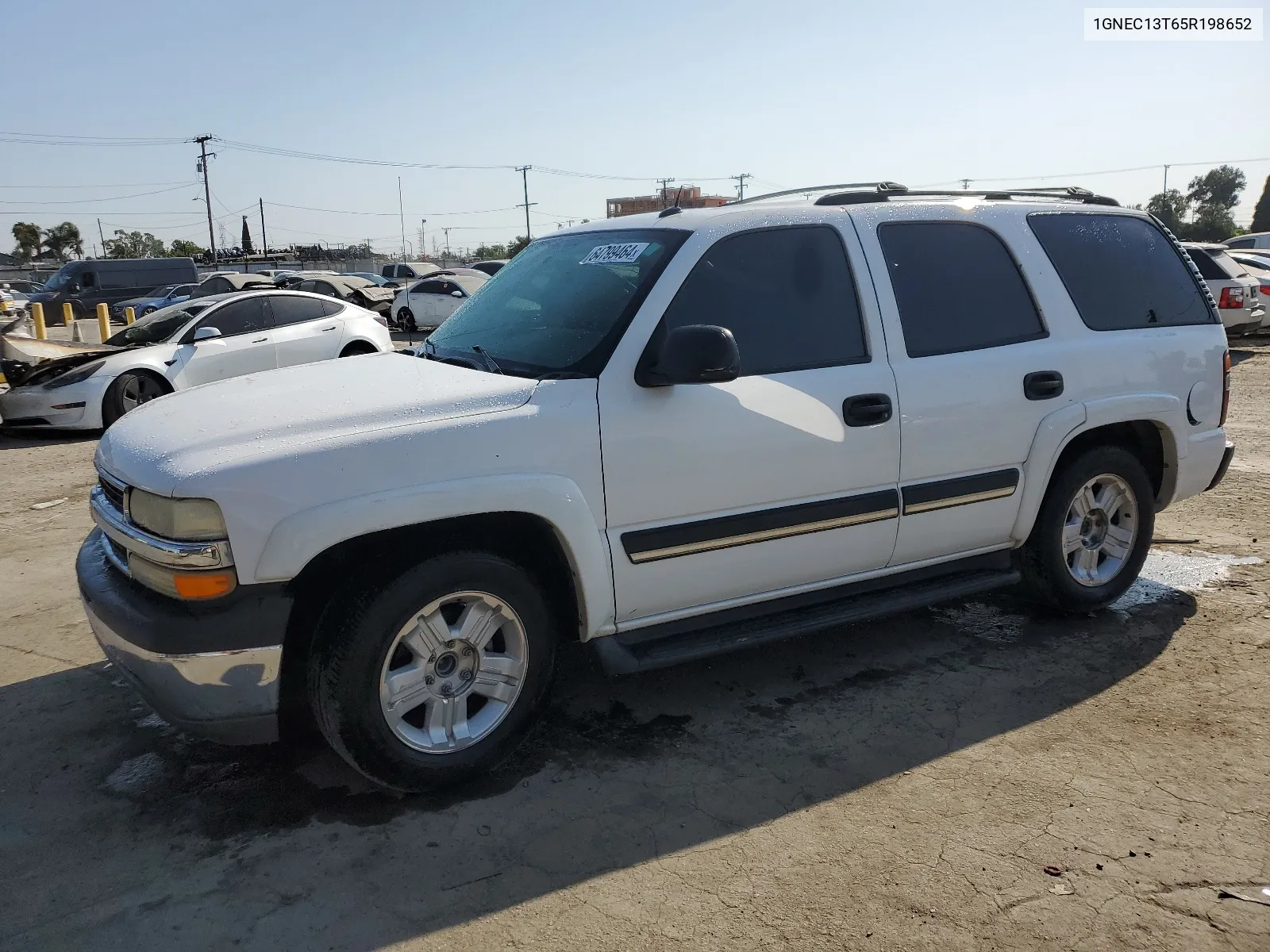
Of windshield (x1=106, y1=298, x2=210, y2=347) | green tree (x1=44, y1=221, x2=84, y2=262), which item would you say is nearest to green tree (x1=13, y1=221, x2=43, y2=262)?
green tree (x1=44, y1=221, x2=84, y2=262)

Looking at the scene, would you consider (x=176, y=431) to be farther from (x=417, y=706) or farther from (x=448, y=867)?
(x=448, y=867)

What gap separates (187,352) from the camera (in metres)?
10.2

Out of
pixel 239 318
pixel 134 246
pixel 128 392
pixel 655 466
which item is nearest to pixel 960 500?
pixel 655 466

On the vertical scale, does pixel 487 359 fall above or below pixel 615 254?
below

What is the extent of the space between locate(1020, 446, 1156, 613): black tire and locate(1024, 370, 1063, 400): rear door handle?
A: 16.6 inches

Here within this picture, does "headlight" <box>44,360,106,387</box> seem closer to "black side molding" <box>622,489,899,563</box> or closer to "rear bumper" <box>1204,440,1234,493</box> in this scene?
"black side molding" <box>622,489,899,563</box>

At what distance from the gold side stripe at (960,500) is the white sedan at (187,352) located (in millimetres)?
7126

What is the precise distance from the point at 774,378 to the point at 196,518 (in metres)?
1.99

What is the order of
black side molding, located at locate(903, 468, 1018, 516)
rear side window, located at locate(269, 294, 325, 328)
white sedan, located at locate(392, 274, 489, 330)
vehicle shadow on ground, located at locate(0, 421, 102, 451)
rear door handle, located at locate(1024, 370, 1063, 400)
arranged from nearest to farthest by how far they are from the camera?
black side molding, located at locate(903, 468, 1018, 516) < rear door handle, located at locate(1024, 370, 1063, 400) < vehicle shadow on ground, located at locate(0, 421, 102, 451) < rear side window, located at locate(269, 294, 325, 328) < white sedan, located at locate(392, 274, 489, 330)

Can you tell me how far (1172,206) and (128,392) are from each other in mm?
76522

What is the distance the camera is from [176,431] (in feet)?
10.4

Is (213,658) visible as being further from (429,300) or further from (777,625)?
(429,300)

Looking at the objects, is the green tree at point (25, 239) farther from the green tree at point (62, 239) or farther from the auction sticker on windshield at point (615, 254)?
the auction sticker on windshield at point (615, 254)

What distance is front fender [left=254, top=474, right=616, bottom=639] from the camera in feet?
9.22
